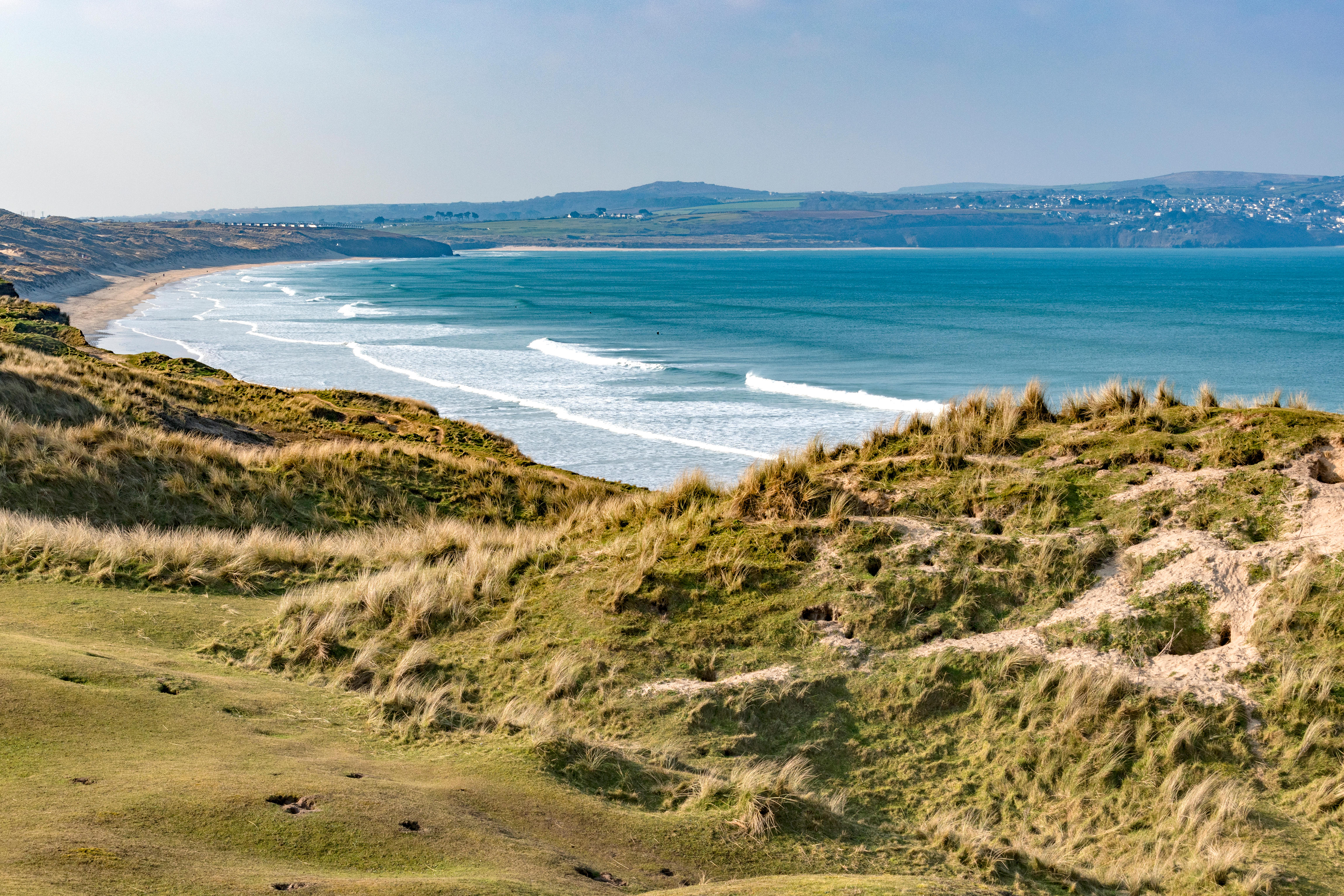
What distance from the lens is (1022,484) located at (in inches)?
379

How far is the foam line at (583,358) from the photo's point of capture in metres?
56.2

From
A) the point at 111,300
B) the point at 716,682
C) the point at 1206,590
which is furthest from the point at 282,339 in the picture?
the point at 1206,590

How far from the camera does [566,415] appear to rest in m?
40.9

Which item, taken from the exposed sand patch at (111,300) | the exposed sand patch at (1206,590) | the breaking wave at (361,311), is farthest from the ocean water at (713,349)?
the exposed sand patch at (1206,590)

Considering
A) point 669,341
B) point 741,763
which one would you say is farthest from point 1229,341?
point 741,763

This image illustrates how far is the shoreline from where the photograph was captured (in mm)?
75312

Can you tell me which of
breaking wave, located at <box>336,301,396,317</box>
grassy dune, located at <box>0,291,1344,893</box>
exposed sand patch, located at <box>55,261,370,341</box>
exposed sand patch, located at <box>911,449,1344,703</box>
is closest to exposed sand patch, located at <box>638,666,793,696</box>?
grassy dune, located at <box>0,291,1344,893</box>

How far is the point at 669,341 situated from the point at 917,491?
196 feet

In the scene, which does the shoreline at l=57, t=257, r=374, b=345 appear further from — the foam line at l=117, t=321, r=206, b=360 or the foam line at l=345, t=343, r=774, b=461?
the foam line at l=345, t=343, r=774, b=461

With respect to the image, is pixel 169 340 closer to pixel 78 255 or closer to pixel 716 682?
pixel 716 682

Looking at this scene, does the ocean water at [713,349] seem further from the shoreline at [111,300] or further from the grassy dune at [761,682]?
the grassy dune at [761,682]

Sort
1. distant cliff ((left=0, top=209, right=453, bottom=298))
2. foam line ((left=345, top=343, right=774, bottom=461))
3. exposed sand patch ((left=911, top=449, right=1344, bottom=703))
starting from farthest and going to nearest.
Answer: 1. distant cliff ((left=0, top=209, right=453, bottom=298))
2. foam line ((left=345, top=343, right=774, bottom=461))
3. exposed sand patch ((left=911, top=449, right=1344, bottom=703))

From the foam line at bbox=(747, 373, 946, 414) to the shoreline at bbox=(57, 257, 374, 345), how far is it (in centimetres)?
3556

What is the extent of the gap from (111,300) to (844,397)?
85905 millimetres
